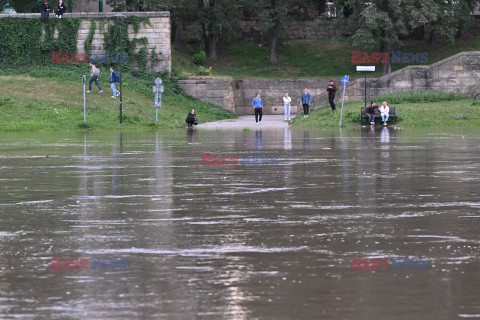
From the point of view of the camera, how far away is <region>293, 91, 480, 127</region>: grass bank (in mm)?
41094

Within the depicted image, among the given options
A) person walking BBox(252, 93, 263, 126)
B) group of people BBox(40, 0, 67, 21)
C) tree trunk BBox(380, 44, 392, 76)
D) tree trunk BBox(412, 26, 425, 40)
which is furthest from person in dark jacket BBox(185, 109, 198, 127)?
tree trunk BBox(412, 26, 425, 40)

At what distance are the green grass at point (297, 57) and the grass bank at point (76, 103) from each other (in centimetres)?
606

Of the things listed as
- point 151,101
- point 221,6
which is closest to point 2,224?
point 151,101

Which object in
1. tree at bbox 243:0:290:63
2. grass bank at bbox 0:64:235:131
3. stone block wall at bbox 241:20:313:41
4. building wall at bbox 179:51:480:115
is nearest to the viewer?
grass bank at bbox 0:64:235:131

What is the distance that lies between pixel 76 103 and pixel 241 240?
36.9m

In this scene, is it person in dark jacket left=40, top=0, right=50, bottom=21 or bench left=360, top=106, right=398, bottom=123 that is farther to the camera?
person in dark jacket left=40, top=0, right=50, bottom=21

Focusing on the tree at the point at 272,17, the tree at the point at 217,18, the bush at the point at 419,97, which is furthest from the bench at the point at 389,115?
the tree at the point at 217,18

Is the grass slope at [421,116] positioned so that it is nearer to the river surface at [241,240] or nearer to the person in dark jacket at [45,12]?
the person in dark jacket at [45,12]

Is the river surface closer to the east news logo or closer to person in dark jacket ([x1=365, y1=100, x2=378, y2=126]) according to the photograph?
the east news logo

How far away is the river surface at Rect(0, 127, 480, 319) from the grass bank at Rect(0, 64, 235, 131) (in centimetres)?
2162

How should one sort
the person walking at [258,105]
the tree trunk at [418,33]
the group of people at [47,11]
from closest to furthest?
the person walking at [258,105] < the group of people at [47,11] < the tree trunk at [418,33]

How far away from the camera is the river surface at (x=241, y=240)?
7.05 m

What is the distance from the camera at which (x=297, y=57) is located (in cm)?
6544

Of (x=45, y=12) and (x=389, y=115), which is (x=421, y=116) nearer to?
(x=389, y=115)
